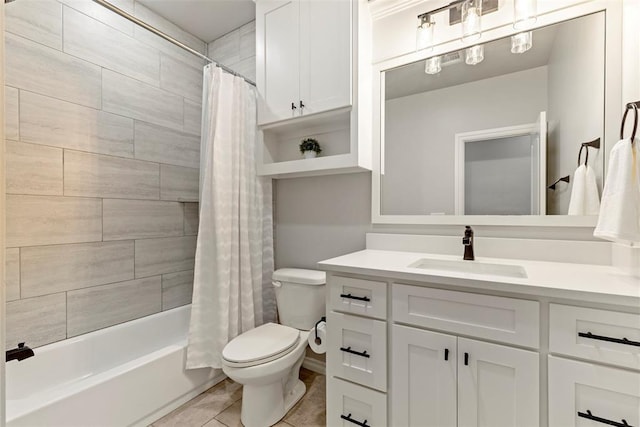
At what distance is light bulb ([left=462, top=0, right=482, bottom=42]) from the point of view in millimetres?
1482

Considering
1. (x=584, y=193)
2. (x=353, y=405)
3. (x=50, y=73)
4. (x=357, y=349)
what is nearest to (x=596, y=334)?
(x=584, y=193)

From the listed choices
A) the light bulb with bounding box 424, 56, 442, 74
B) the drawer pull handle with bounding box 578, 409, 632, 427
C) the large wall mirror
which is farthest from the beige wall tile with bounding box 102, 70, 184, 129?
the drawer pull handle with bounding box 578, 409, 632, 427

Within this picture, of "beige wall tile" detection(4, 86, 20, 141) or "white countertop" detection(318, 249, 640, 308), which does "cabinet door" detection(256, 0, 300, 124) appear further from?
"beige wall tile" detection(4, 86, 20, 141)

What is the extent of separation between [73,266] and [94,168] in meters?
0.61

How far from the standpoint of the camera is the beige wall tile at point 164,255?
2029 mm

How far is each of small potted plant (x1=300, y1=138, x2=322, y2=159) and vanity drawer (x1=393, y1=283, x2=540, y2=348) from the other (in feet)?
3.62

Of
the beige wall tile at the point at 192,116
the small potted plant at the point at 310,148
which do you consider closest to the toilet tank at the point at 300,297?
the small potted plant at the point at 310,148

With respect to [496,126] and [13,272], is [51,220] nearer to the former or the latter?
[13,272]

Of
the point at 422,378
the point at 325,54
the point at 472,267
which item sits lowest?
the point at 422,378

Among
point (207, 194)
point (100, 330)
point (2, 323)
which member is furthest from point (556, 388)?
point (100, 330)

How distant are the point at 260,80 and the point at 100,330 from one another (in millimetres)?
1951

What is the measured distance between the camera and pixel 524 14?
1402 mm

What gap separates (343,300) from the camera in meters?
1.32

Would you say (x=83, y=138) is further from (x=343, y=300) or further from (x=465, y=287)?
(x=465, y=287)
